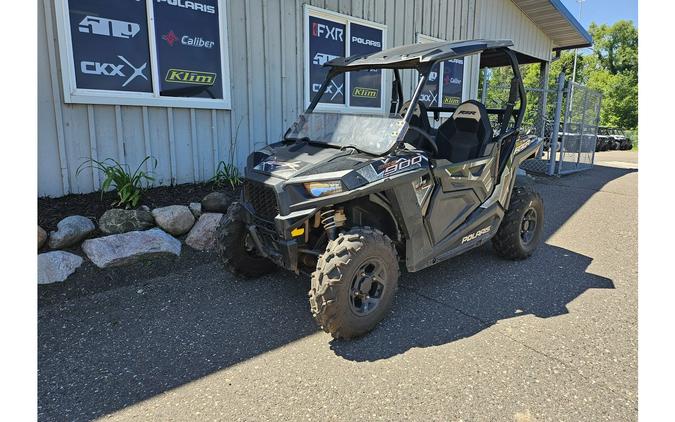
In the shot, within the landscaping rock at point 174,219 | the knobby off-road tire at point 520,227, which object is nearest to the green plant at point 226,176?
the landscaping rock at point 174,219

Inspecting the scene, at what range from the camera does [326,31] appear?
6.89 meters

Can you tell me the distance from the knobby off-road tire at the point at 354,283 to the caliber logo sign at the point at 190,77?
359 centimetres

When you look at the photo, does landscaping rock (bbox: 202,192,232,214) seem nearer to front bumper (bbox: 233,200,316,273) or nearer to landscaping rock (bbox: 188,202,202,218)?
landscaping rock (bbox: 188,202,202,218)

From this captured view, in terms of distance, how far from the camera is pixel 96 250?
3861 mm

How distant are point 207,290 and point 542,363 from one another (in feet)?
8.98

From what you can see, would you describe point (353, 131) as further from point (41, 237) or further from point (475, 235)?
point (41, 237)

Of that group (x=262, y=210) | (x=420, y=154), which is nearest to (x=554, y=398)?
(x=420, y=154)

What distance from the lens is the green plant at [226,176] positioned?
18.4ft

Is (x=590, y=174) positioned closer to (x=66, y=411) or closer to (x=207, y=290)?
(x=207, y=290)

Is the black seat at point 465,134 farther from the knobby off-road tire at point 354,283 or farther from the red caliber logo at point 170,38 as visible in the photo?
the red caliber logo at point 170,38

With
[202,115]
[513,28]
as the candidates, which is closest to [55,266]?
[202,115]

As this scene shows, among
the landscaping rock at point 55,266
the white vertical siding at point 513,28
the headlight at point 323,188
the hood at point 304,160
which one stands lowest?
the landscaping rock at point 55,266

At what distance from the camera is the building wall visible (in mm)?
4367

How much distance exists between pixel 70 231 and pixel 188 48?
2.72 metres
